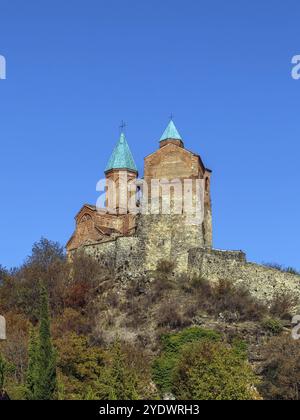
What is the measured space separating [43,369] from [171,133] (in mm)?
24980

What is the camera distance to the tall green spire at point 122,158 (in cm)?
6209

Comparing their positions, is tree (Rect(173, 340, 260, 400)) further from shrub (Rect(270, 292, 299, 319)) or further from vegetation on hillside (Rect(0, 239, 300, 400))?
shrub (Rect(270, 292, 299, 319))

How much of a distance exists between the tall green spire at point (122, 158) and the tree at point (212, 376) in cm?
2084

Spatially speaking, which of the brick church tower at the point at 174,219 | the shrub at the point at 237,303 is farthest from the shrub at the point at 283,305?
the brick church tower at the point at 174,219

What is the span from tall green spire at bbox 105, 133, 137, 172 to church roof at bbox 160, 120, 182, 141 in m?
4.97

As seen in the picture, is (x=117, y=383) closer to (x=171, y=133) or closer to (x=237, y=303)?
(x=237, y=303)

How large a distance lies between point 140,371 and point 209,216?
48.4 ft

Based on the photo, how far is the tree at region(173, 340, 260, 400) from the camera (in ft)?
124

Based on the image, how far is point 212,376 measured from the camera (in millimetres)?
38656

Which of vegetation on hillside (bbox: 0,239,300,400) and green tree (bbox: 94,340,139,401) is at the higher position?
vegetation on hillside (bbox: 0,239,300,400)

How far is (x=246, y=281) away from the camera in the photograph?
51.7 metres

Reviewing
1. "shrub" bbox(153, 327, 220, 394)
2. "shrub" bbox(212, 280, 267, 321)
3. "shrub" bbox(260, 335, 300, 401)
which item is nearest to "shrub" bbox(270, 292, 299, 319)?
"shrub" bbox(212, 280, 267, 321)

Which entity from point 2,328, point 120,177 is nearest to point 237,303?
point 2,328
